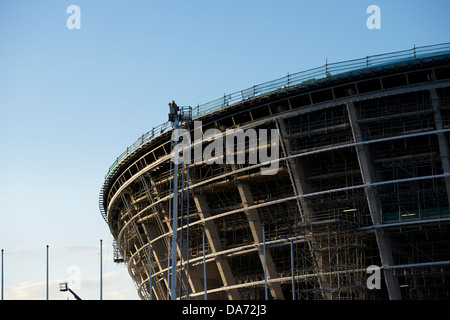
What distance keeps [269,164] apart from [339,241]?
26.9 feet

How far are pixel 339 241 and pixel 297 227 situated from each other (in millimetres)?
3299

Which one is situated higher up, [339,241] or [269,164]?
[269,164]

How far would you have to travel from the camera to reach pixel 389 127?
160ft

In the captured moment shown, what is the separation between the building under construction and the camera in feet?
154

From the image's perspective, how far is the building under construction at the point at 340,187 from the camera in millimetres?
47031

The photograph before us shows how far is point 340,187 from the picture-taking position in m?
51.5

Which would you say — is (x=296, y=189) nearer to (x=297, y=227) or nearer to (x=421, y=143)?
(x=297, y=227)
